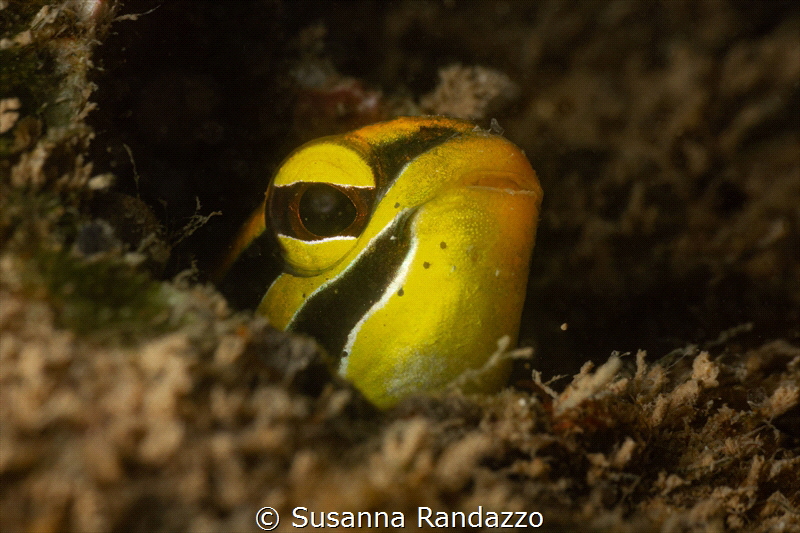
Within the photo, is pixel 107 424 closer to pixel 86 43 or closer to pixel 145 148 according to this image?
pixel 86 43

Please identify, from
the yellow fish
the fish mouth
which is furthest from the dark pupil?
the fish mouth

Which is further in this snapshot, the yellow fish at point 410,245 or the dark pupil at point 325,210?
the dark pupil at point 325,210

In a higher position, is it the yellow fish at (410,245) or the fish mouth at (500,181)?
the fish mouth at (500,181)

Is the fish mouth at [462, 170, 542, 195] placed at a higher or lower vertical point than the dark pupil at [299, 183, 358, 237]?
higher

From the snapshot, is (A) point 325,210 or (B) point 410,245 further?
(A) point 325,210

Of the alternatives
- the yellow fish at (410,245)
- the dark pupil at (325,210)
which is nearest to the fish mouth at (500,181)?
the yellow fish at (410,245)

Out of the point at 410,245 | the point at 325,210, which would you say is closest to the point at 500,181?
the point at 410,245

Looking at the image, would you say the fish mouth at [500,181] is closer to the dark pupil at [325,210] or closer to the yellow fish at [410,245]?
the yellow fish at [410,245]

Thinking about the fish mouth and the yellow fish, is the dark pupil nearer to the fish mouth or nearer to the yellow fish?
the yellow fish

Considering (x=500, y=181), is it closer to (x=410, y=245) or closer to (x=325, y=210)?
(x=410, y=245)
